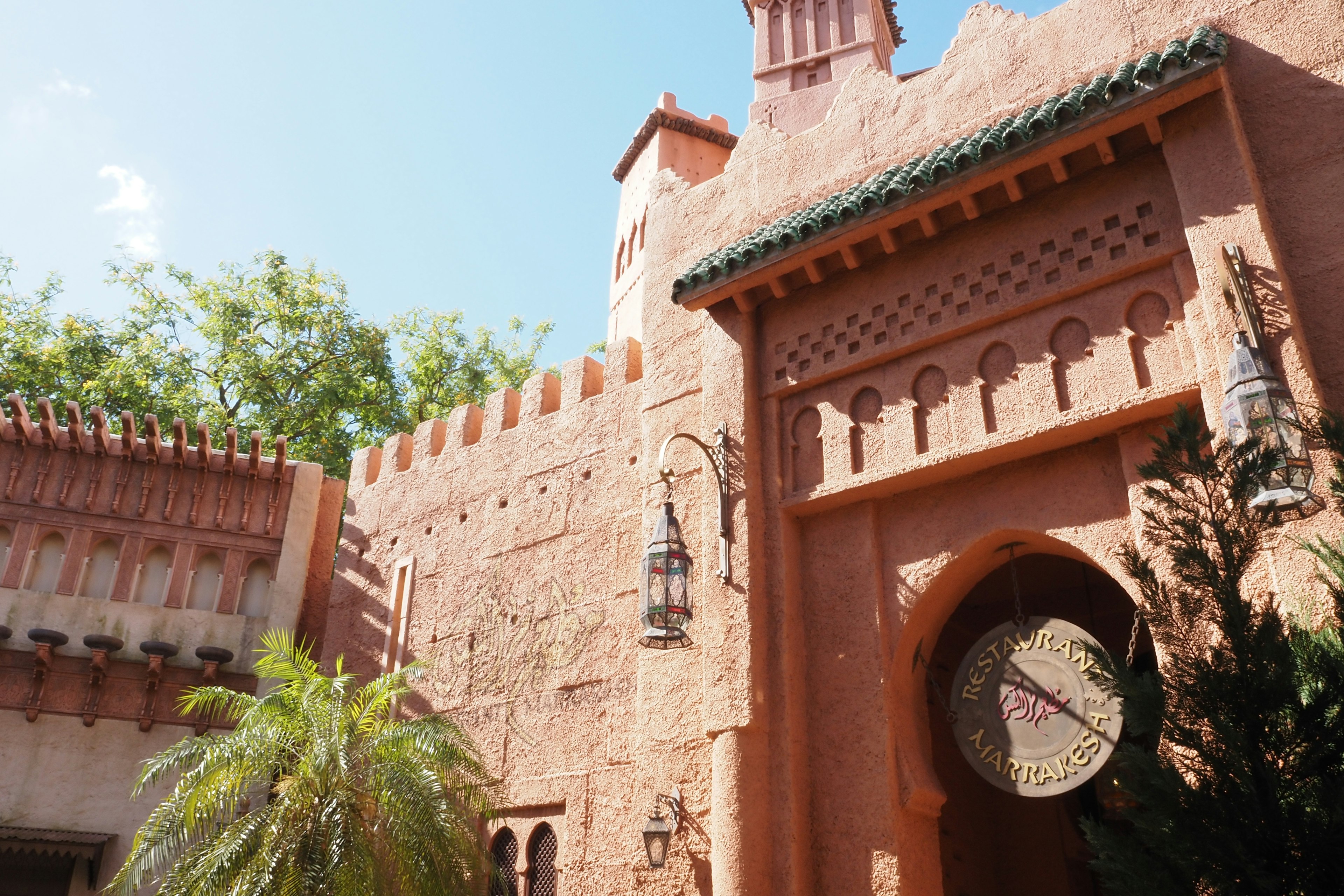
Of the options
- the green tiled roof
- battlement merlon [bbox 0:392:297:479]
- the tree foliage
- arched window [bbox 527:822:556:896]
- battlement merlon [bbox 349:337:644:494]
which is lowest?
arched window [bbox 527:822:556:896]

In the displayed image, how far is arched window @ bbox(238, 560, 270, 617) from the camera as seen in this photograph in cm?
1241

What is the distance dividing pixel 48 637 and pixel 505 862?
19.2ft

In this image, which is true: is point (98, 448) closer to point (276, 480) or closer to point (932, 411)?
point (276, 480)

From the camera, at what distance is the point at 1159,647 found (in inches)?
215

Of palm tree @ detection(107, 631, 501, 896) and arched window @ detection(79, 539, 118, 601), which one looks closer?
palm tree @ detection(107, 631, 501, 896)

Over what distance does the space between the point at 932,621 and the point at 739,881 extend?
6.70 feet

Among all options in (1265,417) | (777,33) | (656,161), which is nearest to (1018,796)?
(1265,417)

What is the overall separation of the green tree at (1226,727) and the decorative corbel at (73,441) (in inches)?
459

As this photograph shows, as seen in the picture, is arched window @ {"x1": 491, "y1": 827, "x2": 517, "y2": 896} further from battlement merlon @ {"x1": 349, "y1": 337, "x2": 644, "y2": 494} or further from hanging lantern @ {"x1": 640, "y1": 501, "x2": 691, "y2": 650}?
battlement merlon @ {"x1": 349, "y1": 337, "x2": 644, "y2": 494}

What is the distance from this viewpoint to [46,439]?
12297 mm

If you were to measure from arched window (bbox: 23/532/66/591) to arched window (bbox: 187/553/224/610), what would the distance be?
1.35m

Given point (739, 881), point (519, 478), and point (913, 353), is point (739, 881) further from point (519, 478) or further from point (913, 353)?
point (519, 478)

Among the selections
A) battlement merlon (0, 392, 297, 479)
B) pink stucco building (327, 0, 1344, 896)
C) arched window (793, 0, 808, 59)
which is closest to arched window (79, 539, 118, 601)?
battlement merlon (0, 392, 297, 479)

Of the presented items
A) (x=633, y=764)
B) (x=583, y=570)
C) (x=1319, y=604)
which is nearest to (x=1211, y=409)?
(x=1319, y=604)
